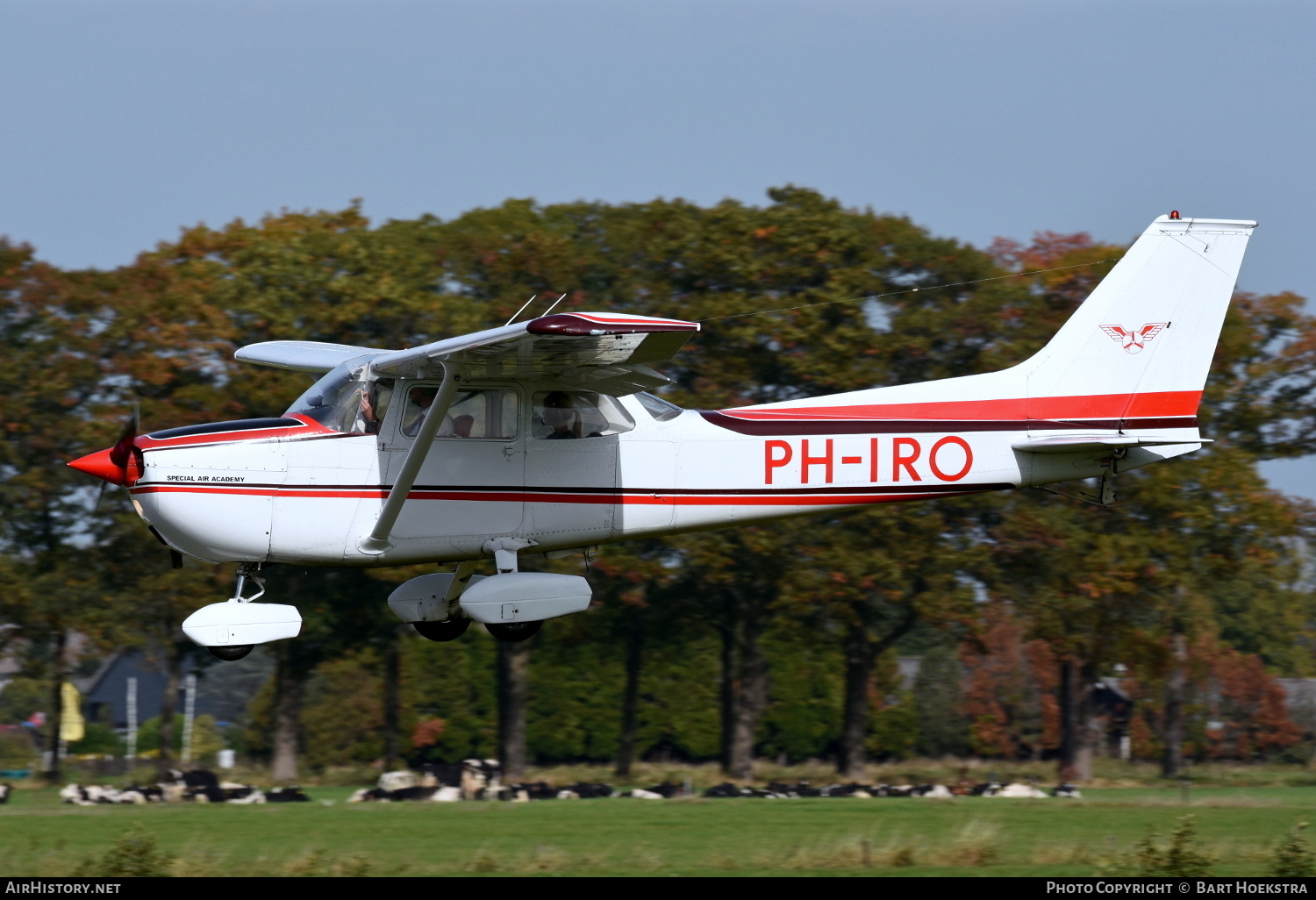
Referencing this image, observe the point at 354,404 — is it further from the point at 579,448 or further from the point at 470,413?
the point at 579,448

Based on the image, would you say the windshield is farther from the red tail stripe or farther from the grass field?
the grass field

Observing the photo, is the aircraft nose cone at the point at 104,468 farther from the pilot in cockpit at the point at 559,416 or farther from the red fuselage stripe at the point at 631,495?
the pilot in cockpit at the point at 559,416

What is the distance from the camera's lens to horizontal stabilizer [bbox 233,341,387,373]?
14.4 meters

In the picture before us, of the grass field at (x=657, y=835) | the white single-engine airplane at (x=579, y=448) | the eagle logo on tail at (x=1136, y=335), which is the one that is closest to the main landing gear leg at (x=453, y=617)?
the white single-engine airplane at (x=579, y=448)

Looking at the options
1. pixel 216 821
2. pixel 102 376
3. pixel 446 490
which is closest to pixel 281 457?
pixel 446 490

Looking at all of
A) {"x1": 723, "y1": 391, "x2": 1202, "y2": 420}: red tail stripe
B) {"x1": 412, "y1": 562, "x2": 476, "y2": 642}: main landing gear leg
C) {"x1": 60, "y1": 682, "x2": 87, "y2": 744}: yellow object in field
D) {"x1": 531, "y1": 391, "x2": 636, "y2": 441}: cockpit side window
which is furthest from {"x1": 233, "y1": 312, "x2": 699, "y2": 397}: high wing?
{"x1": 60, "y1": 682, "x2": 87, "y2": 744}: yellow object in field

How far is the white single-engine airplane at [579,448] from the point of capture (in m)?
11.5

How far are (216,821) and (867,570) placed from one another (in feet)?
44.1

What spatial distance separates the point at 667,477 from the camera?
41.3 ft

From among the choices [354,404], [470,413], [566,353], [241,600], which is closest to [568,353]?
[566,353]

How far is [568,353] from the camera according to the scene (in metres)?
11.1

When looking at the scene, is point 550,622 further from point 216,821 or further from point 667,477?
point 667,477

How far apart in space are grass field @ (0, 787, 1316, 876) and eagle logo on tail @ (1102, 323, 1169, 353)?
466cm

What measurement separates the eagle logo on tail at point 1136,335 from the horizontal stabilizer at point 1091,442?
2.82 feet
